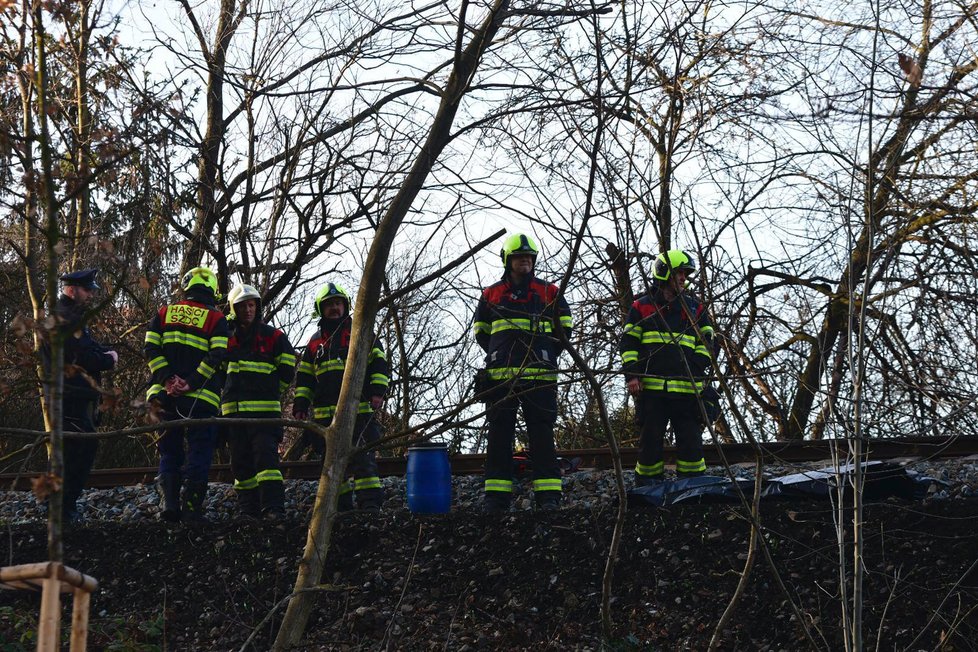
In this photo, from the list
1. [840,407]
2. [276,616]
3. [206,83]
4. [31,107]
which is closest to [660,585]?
[840,407]

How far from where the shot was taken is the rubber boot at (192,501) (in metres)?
8.15

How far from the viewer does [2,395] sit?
399cm

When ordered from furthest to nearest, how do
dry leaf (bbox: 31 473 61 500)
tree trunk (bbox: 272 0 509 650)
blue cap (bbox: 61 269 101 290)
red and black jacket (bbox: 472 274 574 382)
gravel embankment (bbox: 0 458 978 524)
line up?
1. gravel embankment (bbox: 0 458 978 524)
2. red and black jacket (bbox: 472 274 574 382)
3. blue cap (bbox: 61 269 101 290)
4. tree trunk (bbox: 272 0 509 650)
5. dry leaf (bbox: 31 473 61 500)

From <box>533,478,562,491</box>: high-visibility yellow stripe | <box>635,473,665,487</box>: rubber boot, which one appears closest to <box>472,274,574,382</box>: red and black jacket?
<box>533,478,562,491</box>: high-visibility yellow stripe

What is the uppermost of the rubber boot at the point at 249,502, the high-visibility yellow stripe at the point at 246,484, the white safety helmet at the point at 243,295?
the white safety helmet at the point at 243,295

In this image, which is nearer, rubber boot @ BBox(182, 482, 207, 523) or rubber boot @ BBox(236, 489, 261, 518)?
rubber boot @ BBox(182, 482, 207, 523)

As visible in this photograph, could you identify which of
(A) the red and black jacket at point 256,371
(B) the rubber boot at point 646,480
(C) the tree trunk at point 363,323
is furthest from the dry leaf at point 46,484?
(B) the rubber boot at point 646,480

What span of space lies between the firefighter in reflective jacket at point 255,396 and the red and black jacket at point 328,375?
15 cm

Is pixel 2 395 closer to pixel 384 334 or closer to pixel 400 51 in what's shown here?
pixel 400 51

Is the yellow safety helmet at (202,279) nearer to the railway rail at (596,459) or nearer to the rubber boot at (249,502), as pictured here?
the rubber boot at (249,502)

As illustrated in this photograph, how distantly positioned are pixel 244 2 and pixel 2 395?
816cm

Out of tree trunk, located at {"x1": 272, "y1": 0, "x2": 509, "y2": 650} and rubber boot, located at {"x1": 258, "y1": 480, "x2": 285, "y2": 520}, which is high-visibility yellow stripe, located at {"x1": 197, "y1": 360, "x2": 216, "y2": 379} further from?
tree trunk, located at {"x1": 272, "y1": 0, "x2": 509, "y2": 650}

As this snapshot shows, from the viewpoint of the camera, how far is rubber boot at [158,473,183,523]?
8125 millimetres

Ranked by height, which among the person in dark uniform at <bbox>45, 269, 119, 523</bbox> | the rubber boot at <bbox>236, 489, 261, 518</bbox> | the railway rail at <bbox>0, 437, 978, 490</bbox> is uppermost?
the person in dark uniform at <bbox>45, 269, 119, 523</bbox>
